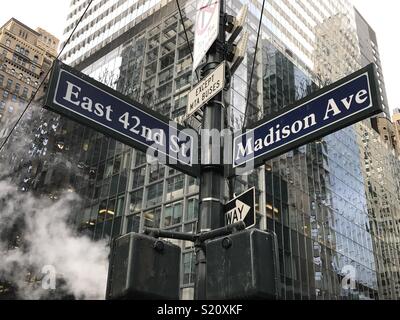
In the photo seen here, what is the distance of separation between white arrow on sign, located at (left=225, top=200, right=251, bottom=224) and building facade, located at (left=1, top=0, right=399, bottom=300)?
25745 millimetres

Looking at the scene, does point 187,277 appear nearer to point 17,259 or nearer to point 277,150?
point 17,259

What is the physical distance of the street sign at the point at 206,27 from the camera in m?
5.14

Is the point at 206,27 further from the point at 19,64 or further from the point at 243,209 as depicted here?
the point at 19,64

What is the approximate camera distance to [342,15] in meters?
72.4

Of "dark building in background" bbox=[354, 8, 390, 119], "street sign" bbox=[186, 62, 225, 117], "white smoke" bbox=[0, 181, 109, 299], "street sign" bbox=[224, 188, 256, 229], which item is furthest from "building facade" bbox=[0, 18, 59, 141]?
"street sign" bbox=[224, 188, 256, 229]

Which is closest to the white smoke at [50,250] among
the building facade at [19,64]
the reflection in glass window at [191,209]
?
the reflection in glass window at [191,209]

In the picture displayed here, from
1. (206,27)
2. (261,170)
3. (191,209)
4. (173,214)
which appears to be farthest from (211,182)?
(261,170)

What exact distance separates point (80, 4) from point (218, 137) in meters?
80.9

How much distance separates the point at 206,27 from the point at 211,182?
6.45 ft

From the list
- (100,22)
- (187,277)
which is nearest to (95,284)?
(187,277)

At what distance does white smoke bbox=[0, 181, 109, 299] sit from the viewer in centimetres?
3591

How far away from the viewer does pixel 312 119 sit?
14.4 feet

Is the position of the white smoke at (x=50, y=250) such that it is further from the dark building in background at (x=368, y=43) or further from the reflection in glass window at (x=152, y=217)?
the dark building in background at (x=368, y=43)

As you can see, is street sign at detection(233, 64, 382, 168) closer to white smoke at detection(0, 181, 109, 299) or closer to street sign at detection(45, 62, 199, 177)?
street sign at detection(45, 62, 199, 177)
